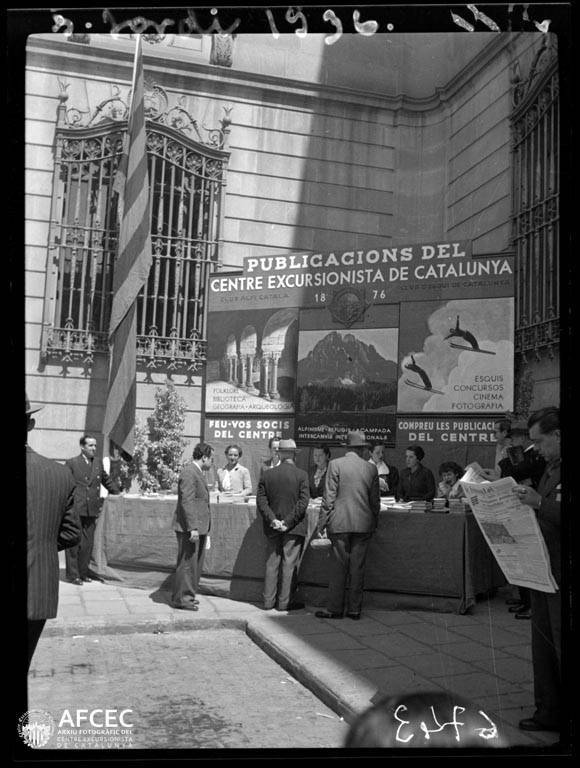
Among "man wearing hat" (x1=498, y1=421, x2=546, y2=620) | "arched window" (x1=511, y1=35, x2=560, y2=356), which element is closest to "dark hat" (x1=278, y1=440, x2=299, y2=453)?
"man wearing hat" (x1=498, y1=421, x2=546, y2=620)

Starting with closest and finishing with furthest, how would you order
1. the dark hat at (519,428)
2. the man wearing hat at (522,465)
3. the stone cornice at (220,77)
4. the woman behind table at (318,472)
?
1. the stone cornice at (220,77)
2. the man wearing hat at (522,465)
3. the dark hat at (519,428)
4. the woman behind table at (318,472)

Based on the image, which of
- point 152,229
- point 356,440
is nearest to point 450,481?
point 356,440

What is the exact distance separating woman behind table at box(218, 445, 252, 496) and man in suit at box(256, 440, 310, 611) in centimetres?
39

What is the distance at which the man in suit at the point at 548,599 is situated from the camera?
3721 millimetres

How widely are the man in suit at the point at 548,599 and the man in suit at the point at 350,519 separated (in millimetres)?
2648

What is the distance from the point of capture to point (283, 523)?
6.71m

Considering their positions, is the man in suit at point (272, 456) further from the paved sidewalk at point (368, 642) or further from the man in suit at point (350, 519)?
the paved sidewalk at point (368, 642)

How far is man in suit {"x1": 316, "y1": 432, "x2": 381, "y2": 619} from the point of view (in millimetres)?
6469

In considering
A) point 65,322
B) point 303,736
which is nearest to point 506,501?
point 303,736

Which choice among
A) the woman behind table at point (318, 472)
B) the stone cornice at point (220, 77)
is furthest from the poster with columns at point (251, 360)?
the woman behind table at point (318, 472)

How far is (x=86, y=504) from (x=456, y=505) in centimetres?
422

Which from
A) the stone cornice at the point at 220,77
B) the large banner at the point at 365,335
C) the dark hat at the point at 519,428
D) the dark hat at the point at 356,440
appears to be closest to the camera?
the stone cornice at the point at 220,77

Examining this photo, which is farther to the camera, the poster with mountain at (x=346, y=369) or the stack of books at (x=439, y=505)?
the stack of books at (x=439, y=505)
